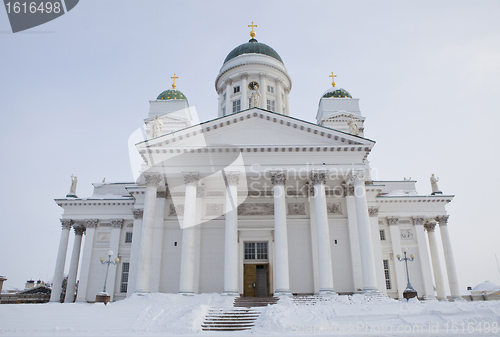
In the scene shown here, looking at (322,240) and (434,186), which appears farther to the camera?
(434,186)

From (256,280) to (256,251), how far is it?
1880 mm

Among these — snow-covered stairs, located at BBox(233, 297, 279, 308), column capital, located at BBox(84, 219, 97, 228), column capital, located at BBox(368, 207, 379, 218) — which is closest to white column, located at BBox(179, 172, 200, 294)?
snow-covered stairs, located at BBox(233, 297, 279, 308)

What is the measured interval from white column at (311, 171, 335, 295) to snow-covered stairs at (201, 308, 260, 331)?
200 inches

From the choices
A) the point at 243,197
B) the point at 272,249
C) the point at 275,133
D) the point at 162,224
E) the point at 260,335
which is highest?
the point at 275,133

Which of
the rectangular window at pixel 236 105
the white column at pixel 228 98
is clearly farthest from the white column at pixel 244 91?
the white column at pixel 228 98

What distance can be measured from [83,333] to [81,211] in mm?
20070

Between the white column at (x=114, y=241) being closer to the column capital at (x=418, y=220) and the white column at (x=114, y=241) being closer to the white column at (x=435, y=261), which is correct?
the column capital at (x=418, y=220)

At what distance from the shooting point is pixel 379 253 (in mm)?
25031

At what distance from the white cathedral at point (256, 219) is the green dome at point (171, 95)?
11019 mm

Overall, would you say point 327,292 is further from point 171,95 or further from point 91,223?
point 171,95

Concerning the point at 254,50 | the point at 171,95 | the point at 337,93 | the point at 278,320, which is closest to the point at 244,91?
the point at 254,50

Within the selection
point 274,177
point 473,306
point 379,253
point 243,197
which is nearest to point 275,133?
point 274,177

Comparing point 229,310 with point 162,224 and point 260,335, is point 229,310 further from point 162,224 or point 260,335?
point 162,224

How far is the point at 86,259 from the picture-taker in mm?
28922
